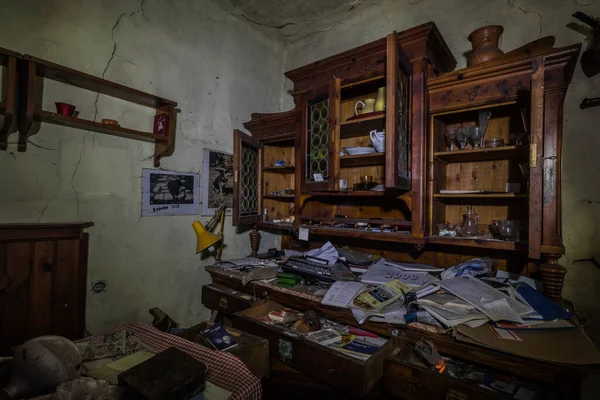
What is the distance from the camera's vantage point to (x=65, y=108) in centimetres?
165

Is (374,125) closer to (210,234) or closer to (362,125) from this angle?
(362,125)

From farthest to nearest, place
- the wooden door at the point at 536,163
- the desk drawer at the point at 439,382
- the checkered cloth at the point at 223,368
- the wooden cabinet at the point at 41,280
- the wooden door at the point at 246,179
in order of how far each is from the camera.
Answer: the wooden door at the point at 246,179
the wooden cabinet at the point at 41,280
the wooden door at the point at 536,163
the desk drawer at the point at 439,382
the checkered cloth at the point at 223,368

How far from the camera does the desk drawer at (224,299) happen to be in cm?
209

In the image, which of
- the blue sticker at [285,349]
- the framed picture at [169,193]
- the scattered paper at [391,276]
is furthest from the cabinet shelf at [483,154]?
the framed picture at [169,193]

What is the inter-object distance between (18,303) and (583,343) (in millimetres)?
2711

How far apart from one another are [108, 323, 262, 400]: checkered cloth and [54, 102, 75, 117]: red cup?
4.39 ft

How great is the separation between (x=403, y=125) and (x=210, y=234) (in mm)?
1590

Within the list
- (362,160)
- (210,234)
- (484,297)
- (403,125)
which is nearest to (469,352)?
(484,297)

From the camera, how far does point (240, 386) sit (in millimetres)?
939

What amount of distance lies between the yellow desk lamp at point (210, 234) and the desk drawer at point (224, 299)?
0.34 metres

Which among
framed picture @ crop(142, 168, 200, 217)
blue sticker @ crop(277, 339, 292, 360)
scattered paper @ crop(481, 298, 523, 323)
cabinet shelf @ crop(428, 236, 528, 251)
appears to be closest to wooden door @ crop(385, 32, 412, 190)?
cabinet shelf @ crop(428, 236, 528, 251)

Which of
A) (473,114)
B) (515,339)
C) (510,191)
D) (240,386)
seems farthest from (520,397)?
(473,114)

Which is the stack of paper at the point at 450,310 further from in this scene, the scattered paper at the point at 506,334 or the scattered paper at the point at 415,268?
the scattered paper at the point at 415,268

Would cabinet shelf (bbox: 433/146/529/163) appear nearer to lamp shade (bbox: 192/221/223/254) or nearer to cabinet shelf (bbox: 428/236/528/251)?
cabinet shelf (bbox: 428/236/528/251)
